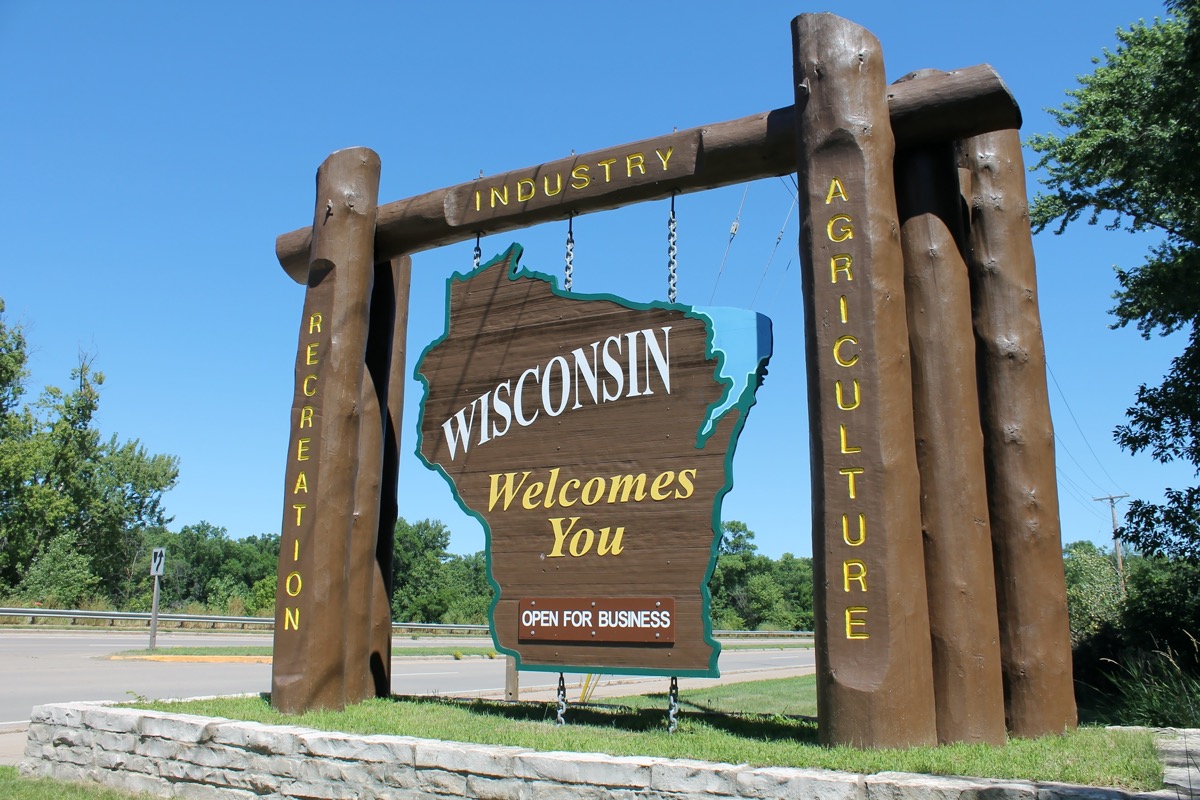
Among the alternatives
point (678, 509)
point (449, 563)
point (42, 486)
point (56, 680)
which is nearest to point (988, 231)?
point (678, 509)

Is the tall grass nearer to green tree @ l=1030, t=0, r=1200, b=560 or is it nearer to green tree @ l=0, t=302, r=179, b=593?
green tree @ l=1030, t=0, r=1200, b=560

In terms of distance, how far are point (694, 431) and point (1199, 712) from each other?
13.7ft

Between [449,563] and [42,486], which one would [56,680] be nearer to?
[42,486]

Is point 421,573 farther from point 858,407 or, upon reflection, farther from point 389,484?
point 858,407

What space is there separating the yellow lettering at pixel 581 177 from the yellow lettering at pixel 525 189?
14.6 inches

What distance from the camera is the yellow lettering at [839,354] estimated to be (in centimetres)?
588

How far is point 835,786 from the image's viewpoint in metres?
4.65

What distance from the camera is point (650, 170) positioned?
7.55 metres

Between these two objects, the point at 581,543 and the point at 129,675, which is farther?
the point at 129,675

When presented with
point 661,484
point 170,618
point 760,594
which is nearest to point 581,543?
point 661,484

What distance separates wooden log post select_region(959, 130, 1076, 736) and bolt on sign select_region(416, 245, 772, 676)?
1.59m

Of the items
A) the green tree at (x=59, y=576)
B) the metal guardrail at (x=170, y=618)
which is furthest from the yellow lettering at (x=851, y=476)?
Result: the green tree at (x=59, y=576)

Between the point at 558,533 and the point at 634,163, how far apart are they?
117 inches

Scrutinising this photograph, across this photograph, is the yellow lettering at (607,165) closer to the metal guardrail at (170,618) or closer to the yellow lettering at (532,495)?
the yellow lettering at (532,495)
